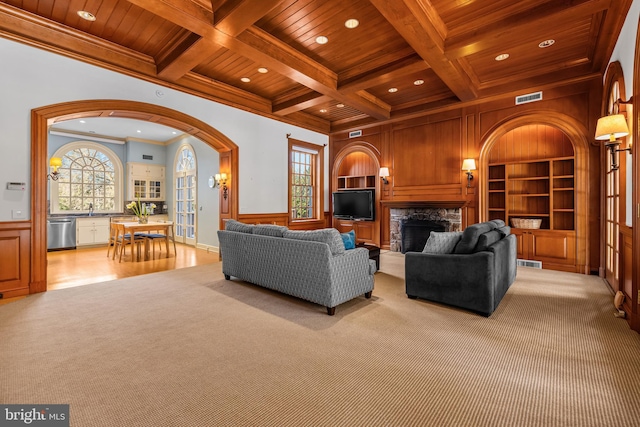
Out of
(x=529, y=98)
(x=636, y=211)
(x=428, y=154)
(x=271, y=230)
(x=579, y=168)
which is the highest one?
(x=529, y=98)

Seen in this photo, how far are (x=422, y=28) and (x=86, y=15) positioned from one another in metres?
4.12

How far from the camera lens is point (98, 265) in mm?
5863

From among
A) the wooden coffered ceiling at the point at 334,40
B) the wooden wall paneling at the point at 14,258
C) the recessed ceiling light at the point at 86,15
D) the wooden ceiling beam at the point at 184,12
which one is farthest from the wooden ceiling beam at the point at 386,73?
the wooden wall paneling at the point at 14,258

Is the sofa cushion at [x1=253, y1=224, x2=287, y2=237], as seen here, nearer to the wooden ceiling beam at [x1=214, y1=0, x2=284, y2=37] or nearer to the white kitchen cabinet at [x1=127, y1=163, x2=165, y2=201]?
the wooden ceiling beam at [x1=214, y1=0, x2=284, y2=37]

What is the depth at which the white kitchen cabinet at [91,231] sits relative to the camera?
26.6 feet

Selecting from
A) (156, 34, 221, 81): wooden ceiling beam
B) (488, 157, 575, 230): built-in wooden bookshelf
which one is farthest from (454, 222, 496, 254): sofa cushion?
(156, 34, 221, 81): wooden ceiling beam

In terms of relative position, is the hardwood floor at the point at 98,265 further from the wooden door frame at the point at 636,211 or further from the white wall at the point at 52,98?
the wooden door frame at the point at 636,211

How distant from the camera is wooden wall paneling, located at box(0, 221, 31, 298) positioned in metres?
3.78

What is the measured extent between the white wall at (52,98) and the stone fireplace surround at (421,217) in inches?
138

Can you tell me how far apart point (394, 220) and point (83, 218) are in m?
8.22

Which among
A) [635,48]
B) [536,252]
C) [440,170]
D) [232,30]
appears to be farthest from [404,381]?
[440,170]

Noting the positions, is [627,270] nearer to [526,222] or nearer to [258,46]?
[526,222]

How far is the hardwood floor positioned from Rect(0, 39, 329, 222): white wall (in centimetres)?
129

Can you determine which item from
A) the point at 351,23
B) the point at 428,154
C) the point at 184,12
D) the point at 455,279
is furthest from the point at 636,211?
the point at 184,12
